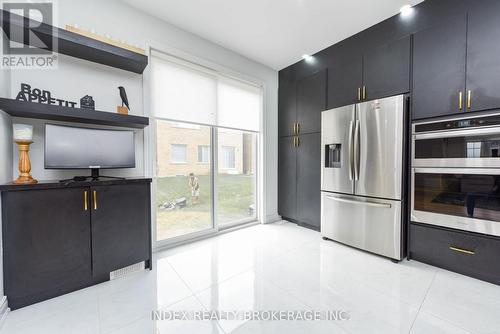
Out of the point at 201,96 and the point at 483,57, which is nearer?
the point at 483,57

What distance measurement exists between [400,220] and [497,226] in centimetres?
68

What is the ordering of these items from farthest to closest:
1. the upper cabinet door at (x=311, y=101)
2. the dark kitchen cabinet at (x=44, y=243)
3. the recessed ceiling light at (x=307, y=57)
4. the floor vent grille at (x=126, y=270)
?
the recessed ceiling light at (x=307, y=57) < the upper cabinet door at (x=311, y=101) < the floor vent grille at (x=126, y=270) < the dark kitchen cabinet at (x=44, y=243)

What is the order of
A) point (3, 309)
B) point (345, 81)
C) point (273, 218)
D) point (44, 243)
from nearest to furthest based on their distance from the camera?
point (3, 309), point (44, 243), point (345, 81), point (273, 218)

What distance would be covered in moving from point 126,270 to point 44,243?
0.70 metres

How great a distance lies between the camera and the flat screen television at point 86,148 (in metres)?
1.73

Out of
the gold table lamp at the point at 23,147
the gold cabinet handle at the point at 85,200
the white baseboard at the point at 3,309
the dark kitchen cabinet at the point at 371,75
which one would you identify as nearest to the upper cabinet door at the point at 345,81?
the dark kitchen cabinet at the point at 371,75

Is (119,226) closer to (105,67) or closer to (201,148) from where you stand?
(201,148)

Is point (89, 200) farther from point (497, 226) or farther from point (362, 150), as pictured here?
point (497, 226)

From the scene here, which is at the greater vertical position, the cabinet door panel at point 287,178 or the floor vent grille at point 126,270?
the cabinet door panel at point 287,178

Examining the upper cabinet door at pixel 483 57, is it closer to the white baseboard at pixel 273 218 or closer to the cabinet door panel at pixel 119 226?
the white baseboard at pixel 273 218

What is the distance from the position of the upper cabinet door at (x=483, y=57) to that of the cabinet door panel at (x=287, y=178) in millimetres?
2129

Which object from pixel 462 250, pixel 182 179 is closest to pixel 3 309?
pixel 182 179

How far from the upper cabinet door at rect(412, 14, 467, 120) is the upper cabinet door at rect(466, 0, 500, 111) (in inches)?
2.0

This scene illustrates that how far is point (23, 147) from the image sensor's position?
1.61m
